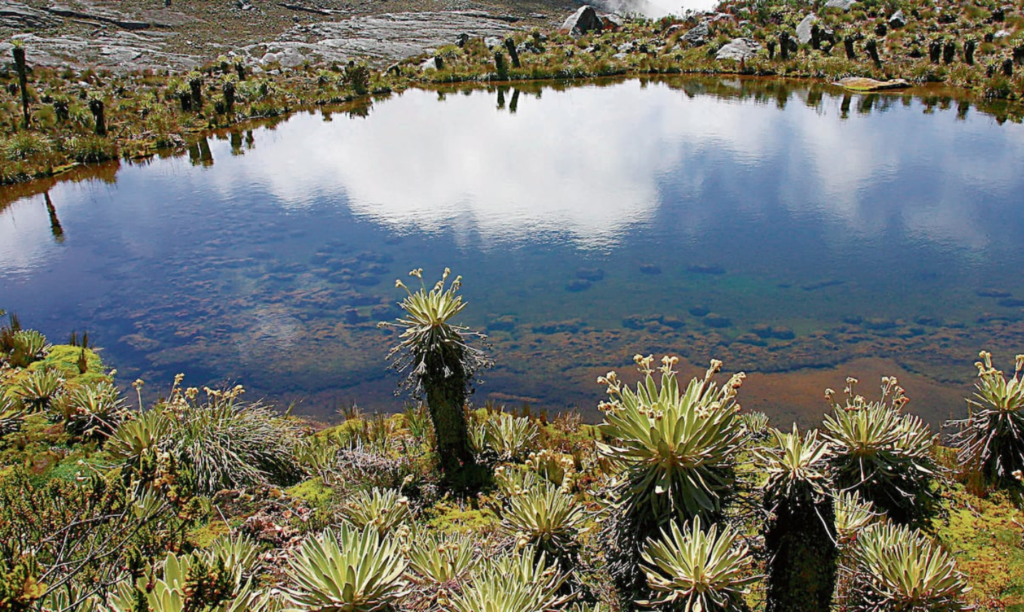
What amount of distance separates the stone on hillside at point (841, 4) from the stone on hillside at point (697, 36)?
8.16m

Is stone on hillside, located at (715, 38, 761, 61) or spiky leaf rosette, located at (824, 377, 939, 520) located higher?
stone on hillside, located at (715, 38, 761, 61)

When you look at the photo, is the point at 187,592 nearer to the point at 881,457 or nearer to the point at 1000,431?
the point at 881,457

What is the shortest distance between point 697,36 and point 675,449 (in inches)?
1733

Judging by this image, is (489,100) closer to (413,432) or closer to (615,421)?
(413,432)

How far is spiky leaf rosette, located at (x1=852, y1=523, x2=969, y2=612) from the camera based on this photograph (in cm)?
400

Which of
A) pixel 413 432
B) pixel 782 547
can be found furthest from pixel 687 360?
pixel 782 547

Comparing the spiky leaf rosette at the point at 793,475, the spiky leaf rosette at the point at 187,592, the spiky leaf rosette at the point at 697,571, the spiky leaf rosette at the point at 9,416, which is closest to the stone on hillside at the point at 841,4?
the spiky leaf rosette at the point at 793,475

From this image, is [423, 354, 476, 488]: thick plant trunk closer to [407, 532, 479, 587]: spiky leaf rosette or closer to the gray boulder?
[407, 532, 479, 587]: spiky leaf rosette

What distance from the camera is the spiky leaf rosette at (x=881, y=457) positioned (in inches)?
201

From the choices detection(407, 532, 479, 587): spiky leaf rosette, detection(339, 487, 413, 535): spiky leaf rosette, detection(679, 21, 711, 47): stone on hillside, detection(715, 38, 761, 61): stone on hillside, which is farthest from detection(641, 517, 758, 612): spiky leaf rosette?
detection(679, 21, 711, 47): stone on hillside

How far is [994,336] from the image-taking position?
8.95m

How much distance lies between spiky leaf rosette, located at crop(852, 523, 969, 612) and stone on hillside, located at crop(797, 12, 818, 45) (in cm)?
3886

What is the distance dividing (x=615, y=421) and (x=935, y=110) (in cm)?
2441

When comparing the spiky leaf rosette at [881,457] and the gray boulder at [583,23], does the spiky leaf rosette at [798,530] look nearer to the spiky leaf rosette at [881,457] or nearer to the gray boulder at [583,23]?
the spiky leaf rosette at [881,457]
